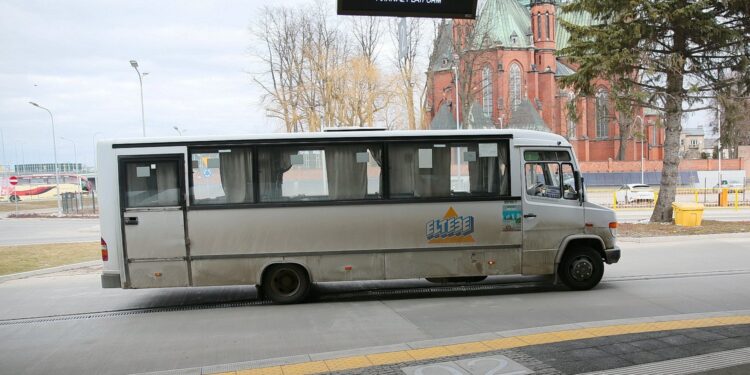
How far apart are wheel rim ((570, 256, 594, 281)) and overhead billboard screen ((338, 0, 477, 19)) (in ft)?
15.4

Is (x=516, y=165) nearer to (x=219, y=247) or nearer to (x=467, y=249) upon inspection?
(x=467, y=249)

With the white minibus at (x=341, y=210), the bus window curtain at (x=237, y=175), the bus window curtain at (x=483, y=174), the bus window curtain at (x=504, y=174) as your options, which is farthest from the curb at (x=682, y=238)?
the bus window curtain at (x=237, y=175)

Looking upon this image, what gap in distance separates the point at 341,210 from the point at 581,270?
14.3ft

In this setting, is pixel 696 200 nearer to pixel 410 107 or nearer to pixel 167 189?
pixel 410 107

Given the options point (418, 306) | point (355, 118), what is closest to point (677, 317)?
point (418, 306)

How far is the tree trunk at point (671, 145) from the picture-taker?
64.0ft

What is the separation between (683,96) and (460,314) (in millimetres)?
16378

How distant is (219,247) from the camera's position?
8633 mm

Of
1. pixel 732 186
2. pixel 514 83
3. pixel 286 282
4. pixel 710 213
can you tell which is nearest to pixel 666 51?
pixel 710 213

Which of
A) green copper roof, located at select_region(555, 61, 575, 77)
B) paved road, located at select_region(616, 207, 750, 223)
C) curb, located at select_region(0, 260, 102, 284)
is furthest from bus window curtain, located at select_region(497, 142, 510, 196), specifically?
green copper roof, located at select_region(555, 61, 575, 77)

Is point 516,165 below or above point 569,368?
above

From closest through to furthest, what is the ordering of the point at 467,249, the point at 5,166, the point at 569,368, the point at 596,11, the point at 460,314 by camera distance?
the point at 569,368 → the point at 460,314 → the point at 467,249 → the point at 596,11 → the point at 5,166

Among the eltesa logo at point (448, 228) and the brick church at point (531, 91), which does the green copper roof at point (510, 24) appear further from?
the eltesa logo at point (448, 228)

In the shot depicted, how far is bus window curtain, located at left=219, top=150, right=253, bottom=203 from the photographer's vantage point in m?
8.70
